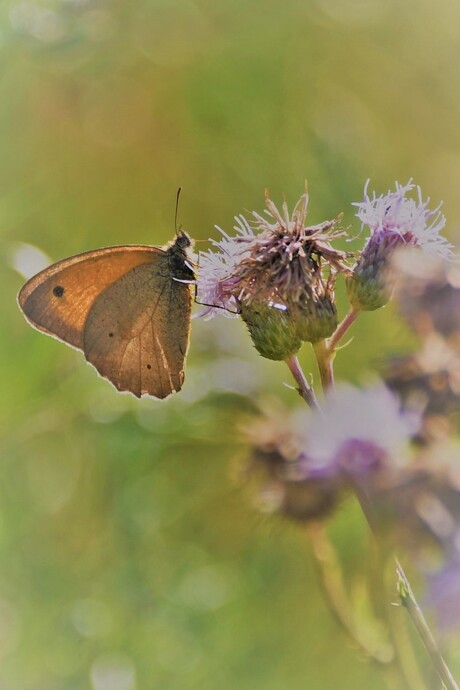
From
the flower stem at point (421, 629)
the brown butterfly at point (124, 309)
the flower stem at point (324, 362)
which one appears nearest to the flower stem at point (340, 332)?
the flower stem at point (324, 362)

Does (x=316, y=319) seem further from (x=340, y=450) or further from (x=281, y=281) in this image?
(x=340, y=450)

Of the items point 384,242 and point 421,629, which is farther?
point 384,242

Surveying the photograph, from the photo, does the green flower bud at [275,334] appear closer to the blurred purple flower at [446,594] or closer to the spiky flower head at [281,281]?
the spiky flower head at [281,281]

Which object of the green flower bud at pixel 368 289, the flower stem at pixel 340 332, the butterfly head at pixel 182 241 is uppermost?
the butterfly head at pixel 182 241

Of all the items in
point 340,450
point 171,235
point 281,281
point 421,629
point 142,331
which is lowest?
point 421,629

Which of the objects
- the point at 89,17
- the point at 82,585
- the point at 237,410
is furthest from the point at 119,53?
the point at 82,585

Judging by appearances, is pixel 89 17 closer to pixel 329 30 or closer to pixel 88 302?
pixel 329 30

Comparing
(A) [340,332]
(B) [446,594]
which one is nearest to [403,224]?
(A) [340,332]
